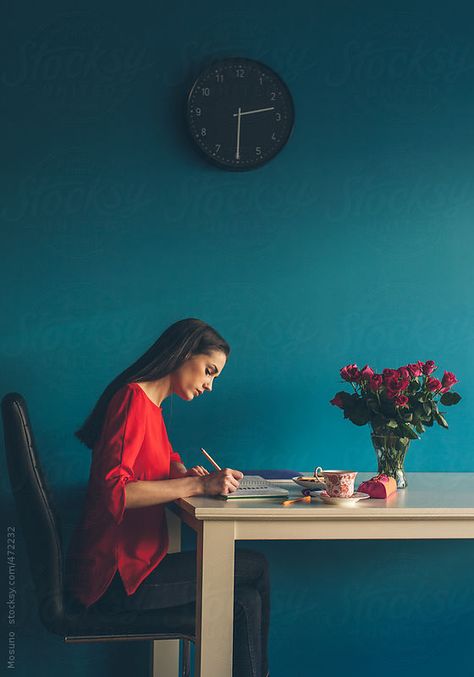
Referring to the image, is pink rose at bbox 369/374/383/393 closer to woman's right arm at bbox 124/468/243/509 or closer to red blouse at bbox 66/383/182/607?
woman's right arm at bbox 124/468/243/509

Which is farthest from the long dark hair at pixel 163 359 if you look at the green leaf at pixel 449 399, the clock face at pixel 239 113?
the clock face at pixel 239 113

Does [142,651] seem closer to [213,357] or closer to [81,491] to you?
[81,491]

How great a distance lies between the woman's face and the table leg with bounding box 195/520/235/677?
426 millimetres

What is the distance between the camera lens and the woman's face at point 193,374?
2123mm

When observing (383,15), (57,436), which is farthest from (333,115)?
(57,436)

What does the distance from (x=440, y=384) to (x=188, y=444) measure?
802mm

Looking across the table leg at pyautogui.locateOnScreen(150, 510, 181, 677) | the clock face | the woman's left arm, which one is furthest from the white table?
the clock face

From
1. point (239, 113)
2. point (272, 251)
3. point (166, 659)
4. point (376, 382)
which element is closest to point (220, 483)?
point (376, 382)

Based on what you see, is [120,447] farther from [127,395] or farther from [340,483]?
[340,483]

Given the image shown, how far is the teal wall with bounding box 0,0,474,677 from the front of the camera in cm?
255

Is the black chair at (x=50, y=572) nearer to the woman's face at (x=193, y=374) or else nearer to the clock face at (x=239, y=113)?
the woman's face at (x=193, y=374)

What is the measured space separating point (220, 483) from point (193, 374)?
0.32 m

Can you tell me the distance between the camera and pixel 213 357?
2143 millimetres

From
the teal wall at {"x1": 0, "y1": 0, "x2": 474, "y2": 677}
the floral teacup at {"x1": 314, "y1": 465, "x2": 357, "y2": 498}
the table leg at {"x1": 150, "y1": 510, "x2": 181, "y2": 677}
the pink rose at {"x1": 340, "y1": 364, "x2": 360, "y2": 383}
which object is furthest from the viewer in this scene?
the teal wall at {"x1": 0, "y1": 0, "x2": 474, "y2": 677}
